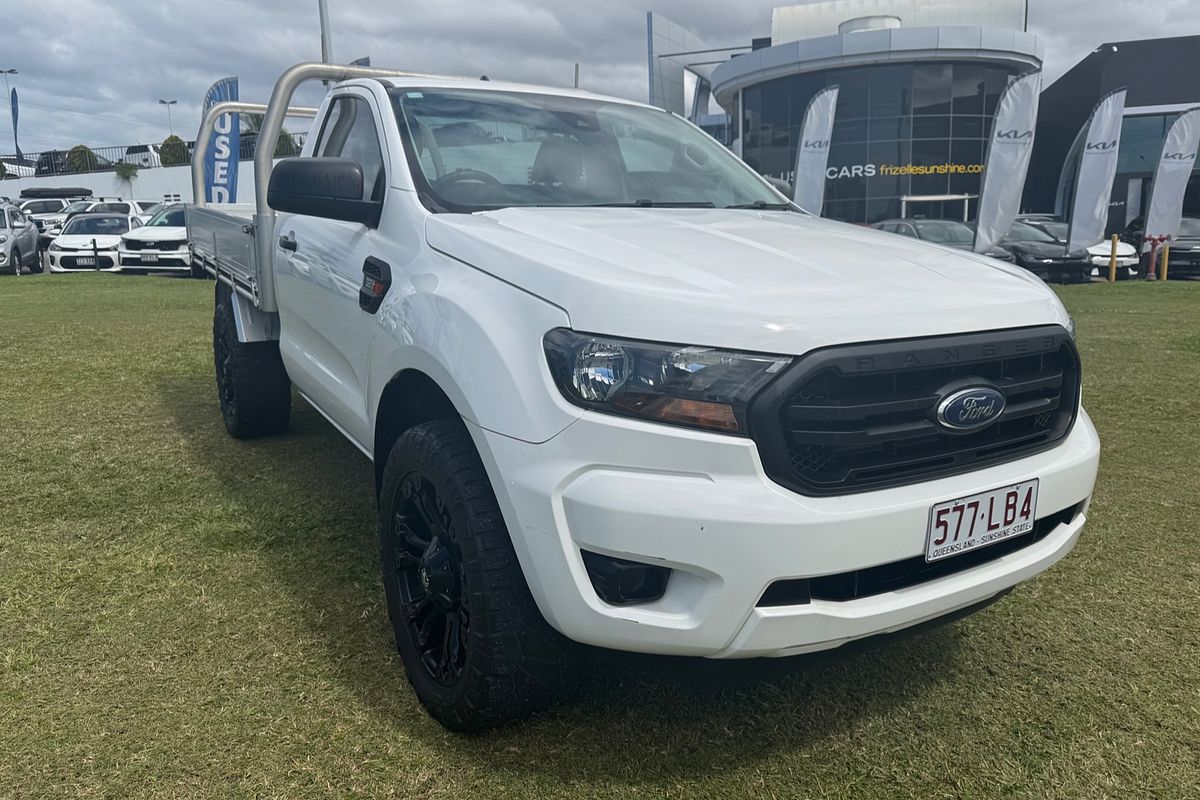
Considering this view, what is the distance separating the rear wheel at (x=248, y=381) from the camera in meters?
4.60

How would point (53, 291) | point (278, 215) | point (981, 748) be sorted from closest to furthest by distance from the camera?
point (981, 748)
point (278, 215)
point (53, 291)

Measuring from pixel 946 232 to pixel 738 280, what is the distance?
16697 millimetres

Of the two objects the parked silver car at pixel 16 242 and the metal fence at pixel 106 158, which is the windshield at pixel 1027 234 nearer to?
the parked silver car at pixel 16 242

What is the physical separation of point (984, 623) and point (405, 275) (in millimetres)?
2112

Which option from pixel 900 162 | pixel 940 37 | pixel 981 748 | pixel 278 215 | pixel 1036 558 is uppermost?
pixel 940 37

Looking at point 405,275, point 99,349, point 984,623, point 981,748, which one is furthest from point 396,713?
point 99,349

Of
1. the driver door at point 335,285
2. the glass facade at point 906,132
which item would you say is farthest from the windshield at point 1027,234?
the driver door at point 335,285

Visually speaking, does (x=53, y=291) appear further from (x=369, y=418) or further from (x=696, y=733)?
(x=696, y=733)

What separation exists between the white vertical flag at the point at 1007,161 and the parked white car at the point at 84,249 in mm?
17269

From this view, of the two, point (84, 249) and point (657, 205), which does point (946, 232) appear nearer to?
point (657, 205)

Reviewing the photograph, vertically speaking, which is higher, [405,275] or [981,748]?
[405,275]

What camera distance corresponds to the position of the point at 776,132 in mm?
30609

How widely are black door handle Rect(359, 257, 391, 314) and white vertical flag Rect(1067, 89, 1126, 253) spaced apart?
57.7 feet

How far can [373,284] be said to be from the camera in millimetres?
2721
